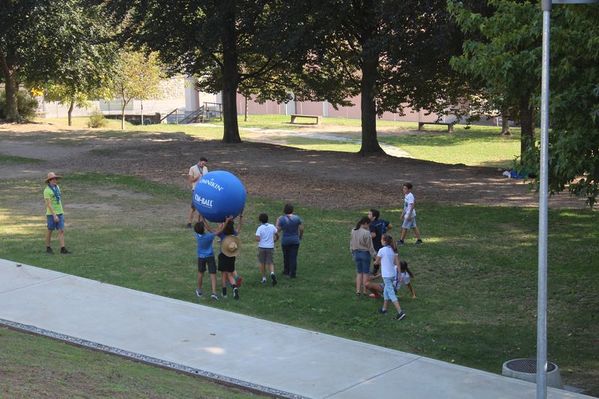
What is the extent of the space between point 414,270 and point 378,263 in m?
1.96

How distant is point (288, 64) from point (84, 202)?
13418 millimetres

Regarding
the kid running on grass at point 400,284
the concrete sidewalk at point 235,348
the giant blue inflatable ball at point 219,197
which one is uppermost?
the giant blue inflatable ball at point 219,197

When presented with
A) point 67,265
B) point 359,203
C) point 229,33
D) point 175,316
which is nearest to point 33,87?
point 229,33

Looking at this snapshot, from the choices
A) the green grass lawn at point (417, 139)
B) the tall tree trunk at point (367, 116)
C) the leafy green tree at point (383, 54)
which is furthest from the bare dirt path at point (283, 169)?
the green grass lawn at point (417, 139)

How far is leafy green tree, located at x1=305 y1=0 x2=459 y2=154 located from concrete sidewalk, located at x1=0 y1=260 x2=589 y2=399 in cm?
1345

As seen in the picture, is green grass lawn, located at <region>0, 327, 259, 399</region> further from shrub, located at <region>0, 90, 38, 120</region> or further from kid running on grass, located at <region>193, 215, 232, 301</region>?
shrub, located at <region>0, 90, 38, 120</region>

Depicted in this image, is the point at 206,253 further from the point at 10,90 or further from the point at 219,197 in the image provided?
the point at 10,90

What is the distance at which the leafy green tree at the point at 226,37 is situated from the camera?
28.1 m

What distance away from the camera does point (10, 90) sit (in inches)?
1593

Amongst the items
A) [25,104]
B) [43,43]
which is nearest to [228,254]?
[43,43]

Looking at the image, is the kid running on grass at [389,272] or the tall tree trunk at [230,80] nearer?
the kid running on grass at [389,272]

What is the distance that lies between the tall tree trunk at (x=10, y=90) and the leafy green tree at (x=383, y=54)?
15.6m

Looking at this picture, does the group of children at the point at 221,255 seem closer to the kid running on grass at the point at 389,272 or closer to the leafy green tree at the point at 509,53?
the kid running on grass at the point at 389,272

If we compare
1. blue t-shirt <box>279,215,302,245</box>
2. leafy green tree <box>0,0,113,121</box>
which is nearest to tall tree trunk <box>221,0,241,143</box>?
leafy green tree <box>0,0,113,121</box>
